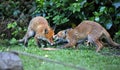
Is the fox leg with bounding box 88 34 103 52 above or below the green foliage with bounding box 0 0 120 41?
below

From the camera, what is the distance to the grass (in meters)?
8.77

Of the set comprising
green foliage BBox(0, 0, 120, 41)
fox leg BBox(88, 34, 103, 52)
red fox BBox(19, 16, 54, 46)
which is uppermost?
green foliage BBox(0, 0, 120, 41)

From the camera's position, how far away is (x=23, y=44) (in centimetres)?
1326

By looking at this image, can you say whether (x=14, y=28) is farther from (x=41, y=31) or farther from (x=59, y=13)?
(x=41, y=31)

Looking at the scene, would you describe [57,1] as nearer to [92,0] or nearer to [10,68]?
[92,0]

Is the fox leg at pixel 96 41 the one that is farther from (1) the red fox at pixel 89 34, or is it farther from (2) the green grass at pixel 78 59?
(2) the green grass at pixel 78 59

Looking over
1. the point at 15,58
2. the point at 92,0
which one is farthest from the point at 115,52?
the point at 15,58

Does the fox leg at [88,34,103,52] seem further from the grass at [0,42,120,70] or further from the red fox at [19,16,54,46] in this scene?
the red fox at [19,16,54,46]

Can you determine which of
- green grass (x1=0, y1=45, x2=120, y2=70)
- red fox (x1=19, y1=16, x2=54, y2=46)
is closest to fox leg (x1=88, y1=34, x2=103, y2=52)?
green grass (x1=0, y1=45, x2=120, y2=70)

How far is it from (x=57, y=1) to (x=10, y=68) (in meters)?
8.03

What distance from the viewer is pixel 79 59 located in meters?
10.1

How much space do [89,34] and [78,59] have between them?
199cm

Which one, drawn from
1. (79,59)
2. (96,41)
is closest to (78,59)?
(79,59)

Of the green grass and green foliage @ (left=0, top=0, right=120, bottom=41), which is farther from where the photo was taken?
green foliage @ (left=0, top=0, right=120, bottom=41)
